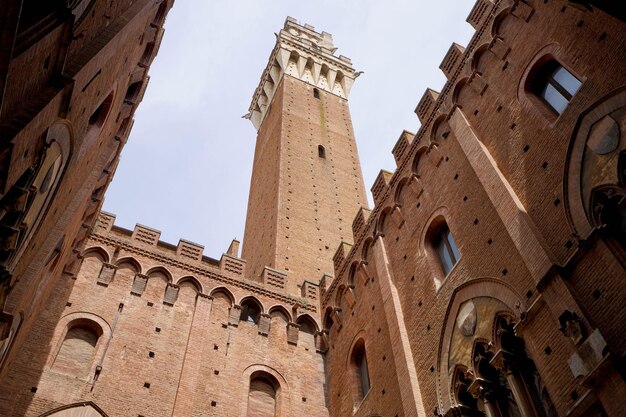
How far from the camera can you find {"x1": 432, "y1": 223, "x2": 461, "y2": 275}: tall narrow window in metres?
9.72

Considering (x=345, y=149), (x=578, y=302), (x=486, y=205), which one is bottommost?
(x=578, y=302)

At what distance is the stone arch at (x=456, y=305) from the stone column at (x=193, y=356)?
482cm

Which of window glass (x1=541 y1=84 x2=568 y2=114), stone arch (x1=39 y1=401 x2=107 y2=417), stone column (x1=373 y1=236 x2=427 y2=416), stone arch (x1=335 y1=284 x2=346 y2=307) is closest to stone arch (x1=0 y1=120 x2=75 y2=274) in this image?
stone arch (x1=39 y1=401 x2=107 y2=417)

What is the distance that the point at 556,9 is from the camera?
8.71 metres

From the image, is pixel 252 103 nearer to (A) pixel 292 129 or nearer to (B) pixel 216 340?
(A) pixel 292 129

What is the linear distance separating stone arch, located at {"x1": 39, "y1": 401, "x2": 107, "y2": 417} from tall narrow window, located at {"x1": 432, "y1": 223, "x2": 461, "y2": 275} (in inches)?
250

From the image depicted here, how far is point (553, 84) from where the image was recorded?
8.52m

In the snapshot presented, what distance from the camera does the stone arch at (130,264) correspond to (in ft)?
42.4

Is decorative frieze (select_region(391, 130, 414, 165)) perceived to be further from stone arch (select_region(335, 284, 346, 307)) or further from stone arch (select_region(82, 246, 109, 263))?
stone arch (select_region(82, 246, 109, 263))

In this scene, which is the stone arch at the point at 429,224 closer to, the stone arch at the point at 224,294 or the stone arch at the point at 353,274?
the stone arch at the point at 353,274

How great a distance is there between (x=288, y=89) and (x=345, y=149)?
15.6 ft

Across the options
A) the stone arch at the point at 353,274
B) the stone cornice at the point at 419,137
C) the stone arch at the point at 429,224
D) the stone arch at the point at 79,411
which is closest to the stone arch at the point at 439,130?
the stone cornice at the point at 419,137

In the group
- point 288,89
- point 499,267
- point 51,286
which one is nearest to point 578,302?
point 499,267

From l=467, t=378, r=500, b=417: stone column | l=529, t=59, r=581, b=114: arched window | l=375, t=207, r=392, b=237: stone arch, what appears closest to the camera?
l=467, t=378, r=500, b=417: stone column
